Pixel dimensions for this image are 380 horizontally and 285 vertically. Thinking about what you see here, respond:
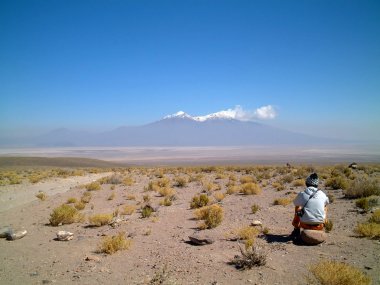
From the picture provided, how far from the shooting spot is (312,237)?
8523mm

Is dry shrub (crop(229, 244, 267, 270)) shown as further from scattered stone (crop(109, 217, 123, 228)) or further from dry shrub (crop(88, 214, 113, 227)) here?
dry shrub (crop(88, 214, 113, 227))

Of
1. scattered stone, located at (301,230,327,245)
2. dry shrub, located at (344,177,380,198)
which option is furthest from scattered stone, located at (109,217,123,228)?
dry shrub, located at (344,177,380,198)

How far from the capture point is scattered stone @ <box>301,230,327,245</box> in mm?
8531

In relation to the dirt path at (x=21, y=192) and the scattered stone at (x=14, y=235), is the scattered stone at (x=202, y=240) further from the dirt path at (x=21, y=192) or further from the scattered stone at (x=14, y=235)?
the dirt path at (x=21, y=192)

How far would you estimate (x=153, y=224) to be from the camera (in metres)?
12.3

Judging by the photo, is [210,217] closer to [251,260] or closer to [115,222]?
[115,222]

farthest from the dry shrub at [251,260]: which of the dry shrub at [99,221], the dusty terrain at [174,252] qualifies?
the dry shrub at [99,221]

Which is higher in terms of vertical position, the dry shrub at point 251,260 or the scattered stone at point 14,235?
the dry shrub at point 251,260

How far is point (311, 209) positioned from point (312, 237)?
27.5 inches

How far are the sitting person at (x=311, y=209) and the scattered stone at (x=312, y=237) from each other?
0.17 m

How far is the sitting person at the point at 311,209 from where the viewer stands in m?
8.48

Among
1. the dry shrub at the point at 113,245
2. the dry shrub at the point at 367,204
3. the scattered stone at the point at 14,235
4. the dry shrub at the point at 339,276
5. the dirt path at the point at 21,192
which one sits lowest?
the dirt path at the point at 21,192

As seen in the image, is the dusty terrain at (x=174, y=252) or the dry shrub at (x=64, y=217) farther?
the dry shrub at (x=64, y=217)

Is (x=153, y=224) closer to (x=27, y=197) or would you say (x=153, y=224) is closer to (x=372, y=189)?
(x=372, y=189)
